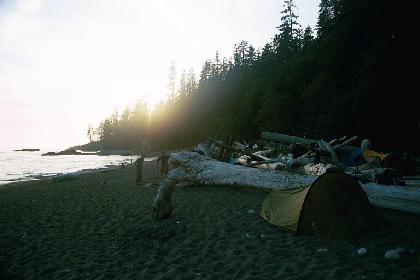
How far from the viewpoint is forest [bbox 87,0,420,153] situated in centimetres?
2217

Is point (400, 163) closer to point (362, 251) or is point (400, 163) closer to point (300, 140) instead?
point (300, 140)

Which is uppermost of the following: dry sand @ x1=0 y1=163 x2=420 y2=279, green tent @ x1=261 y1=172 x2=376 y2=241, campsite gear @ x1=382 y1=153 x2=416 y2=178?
campsite gear @ x1=382 y1=153 x2=416 y2=178

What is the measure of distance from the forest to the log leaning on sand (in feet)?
42.7

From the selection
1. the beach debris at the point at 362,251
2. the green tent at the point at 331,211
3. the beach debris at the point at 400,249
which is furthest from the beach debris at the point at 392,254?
the green tent at the point at 331,211

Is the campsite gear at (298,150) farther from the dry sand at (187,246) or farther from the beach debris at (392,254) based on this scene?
the beach debris at (392,254)

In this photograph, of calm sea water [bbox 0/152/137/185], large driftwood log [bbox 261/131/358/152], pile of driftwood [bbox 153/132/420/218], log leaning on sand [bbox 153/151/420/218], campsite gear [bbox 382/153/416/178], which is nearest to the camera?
log leaning on sand [bbox 153/151/420/218]

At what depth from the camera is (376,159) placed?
554 inches

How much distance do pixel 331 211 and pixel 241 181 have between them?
5.90 meters

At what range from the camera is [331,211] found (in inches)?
323

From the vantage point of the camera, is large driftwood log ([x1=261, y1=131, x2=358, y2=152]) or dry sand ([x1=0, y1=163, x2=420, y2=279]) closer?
dry sand ([x1=0, y1=163, x2=420, y2=279])

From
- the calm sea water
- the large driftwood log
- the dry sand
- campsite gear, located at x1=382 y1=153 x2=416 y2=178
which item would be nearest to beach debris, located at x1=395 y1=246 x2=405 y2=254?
the dry sand

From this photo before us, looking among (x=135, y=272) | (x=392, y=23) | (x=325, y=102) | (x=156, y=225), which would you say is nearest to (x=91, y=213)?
(x=156, y=225)

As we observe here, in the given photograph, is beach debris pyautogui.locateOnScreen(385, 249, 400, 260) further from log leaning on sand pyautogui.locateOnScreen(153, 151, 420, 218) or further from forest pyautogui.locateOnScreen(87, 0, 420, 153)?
forest pyautogui.locateOnScreen(87, 0, 420, 153)

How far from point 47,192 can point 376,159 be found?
1696cm
